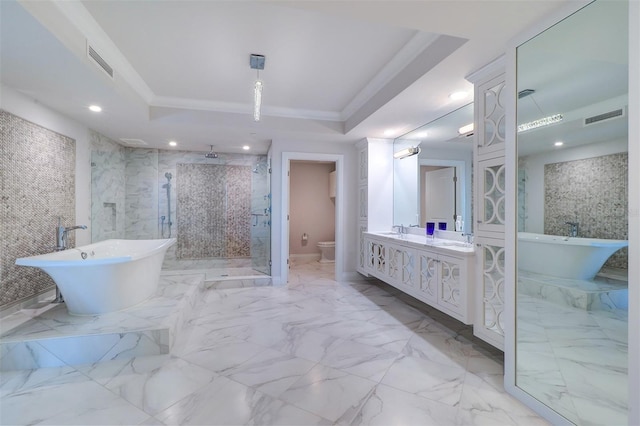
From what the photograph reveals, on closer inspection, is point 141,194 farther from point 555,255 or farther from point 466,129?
point 555,255

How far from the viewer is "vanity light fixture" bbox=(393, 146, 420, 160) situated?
3.79 m

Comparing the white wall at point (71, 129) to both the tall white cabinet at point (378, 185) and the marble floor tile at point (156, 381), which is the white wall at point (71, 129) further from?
the tall white cabinet at point (378, 185)

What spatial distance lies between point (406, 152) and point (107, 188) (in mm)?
4506

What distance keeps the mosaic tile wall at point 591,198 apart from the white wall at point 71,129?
4431 mm

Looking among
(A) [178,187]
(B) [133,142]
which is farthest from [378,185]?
(B) [133,142]

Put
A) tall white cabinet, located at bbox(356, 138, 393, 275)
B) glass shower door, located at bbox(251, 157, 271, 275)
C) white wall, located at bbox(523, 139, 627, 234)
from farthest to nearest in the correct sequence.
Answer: glass shower door, located at bbox(251, 157, 271, 275), tall white cabinet, located at bbox(356, 138, 393, 275), white wall, located at bbox(523, 139, 627, 234)

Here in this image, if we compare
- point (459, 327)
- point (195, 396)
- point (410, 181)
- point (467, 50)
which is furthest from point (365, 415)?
point (410, 181)

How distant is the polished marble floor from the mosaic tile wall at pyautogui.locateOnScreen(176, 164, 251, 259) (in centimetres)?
250

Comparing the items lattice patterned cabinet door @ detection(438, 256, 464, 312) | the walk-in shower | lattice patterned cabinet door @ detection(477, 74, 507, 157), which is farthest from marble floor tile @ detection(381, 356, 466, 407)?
the walk-in shower

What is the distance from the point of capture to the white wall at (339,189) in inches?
174

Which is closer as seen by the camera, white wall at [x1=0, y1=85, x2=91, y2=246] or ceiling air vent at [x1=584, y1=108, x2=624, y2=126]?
ceiling air vent at [x1=584, y1=108, x2=624, y2=126]

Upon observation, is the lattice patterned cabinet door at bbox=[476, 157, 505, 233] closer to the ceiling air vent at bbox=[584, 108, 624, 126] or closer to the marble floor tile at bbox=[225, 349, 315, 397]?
the ceiling air vent at bbox=[584, 108, 624, 126]

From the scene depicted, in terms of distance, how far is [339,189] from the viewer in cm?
464

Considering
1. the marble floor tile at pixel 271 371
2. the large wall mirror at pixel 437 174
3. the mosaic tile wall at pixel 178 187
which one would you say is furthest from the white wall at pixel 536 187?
the mosaic tile wall at pixel 178 187
